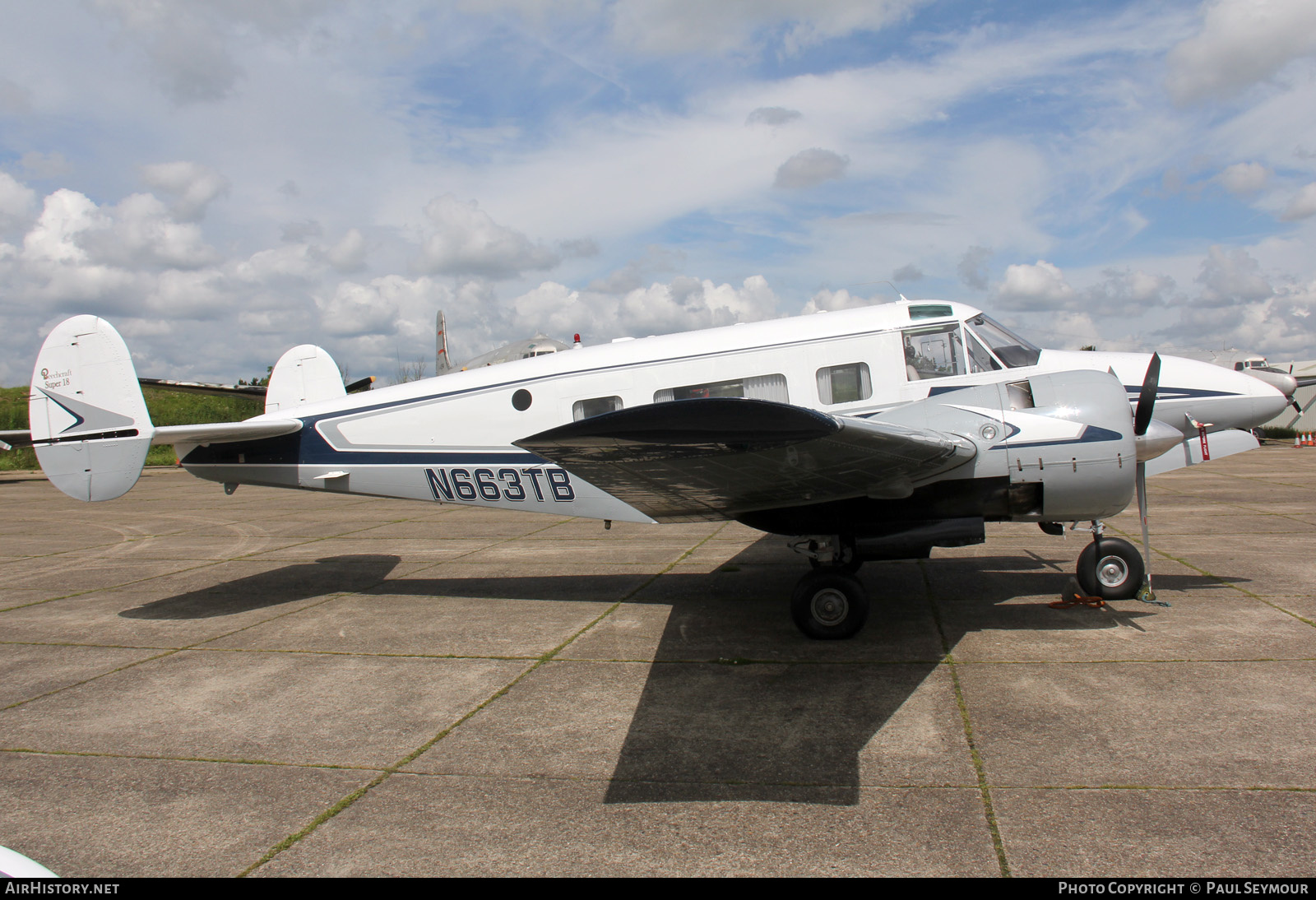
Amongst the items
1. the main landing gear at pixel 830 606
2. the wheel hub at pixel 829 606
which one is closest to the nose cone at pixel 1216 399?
the main landing gear at pixel 830 606

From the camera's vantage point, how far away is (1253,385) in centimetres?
702

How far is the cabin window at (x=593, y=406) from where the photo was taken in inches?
311

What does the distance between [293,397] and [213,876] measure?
24.4ft

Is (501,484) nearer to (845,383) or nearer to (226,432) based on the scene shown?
(226,432)

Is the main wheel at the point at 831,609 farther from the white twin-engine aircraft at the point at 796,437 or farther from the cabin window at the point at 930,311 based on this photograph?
the cabin window at the point at 930,311

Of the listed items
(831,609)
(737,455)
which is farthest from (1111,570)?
(737,455)

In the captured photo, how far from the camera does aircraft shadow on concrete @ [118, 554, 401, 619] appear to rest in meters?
8.55

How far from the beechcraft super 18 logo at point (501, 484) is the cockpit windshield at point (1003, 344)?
4.34 meters

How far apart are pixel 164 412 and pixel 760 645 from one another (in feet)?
167

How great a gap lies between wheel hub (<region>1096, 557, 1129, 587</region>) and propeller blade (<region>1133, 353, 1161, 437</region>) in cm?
134

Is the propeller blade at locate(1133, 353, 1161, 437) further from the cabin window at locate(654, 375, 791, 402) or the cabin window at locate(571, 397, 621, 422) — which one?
the cabin window at locate(571, 397, 621, 422)

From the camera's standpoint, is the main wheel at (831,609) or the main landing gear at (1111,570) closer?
the main wheel at (831,609)

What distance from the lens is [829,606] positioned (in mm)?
6582
